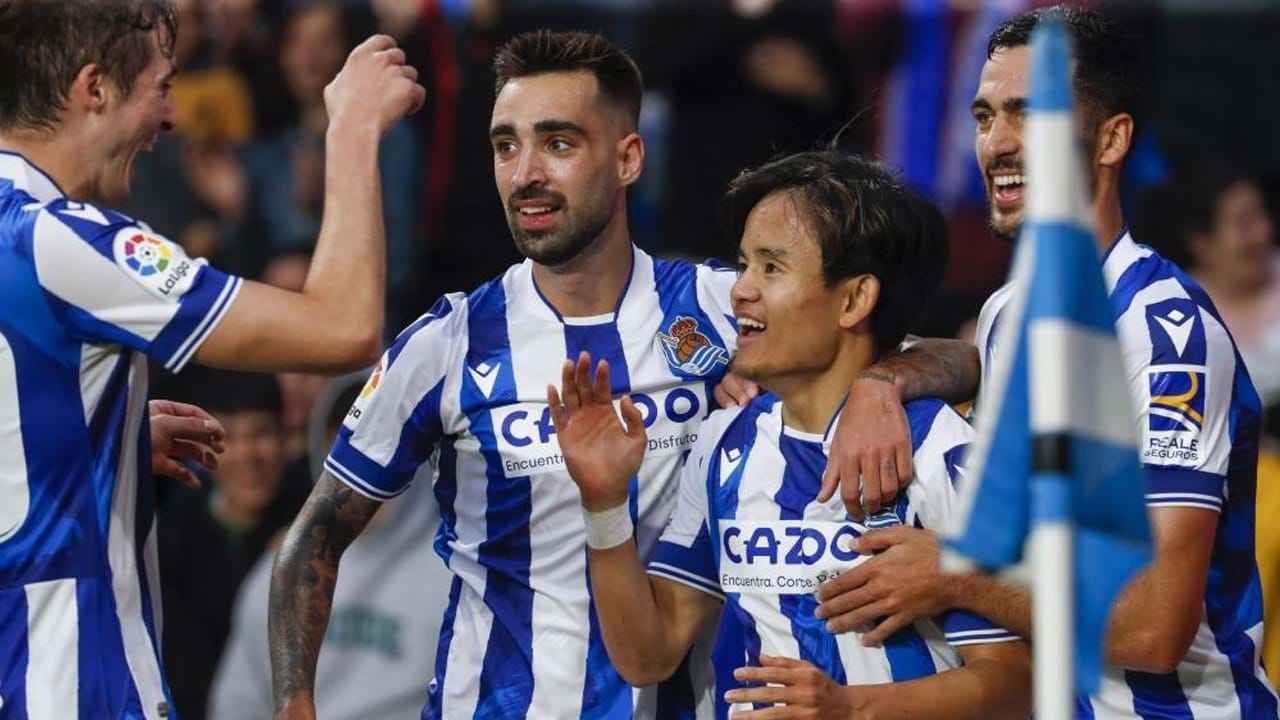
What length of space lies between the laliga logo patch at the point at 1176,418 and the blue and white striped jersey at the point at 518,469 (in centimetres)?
117

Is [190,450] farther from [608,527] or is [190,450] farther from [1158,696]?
[1158,696]

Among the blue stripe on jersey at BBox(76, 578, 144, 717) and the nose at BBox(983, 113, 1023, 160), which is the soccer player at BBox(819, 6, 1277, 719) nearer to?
the nose at BBox(983, 113, 1023, 160)

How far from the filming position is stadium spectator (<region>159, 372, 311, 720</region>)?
300 inches

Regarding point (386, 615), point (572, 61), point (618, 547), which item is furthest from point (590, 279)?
point (386, 615)

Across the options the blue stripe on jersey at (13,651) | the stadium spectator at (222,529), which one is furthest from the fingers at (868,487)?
the stadium spectator at (222,529)

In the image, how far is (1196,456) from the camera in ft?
13.2

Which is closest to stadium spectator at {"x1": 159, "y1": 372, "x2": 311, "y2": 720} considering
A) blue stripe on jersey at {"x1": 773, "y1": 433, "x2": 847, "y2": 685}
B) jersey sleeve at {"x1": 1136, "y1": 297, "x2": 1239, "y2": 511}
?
blue stripe on jersey at {"x1": 773, "y1": 433, "x2": 847, "y2": 685}

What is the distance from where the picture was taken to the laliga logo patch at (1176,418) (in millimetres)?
4020

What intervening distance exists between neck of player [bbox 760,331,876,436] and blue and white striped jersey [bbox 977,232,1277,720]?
1.91 feet

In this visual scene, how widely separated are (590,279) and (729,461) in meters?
0.77

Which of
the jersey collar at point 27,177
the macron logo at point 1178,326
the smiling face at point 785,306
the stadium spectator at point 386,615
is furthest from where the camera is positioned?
the stadium spectator at point 386,615

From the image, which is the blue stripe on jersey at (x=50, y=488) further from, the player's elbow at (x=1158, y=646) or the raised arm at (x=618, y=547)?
the player's elbow at (x=1158, y=646)

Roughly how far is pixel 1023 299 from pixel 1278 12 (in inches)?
307

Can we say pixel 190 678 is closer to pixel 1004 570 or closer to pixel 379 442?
pixel 379 442
